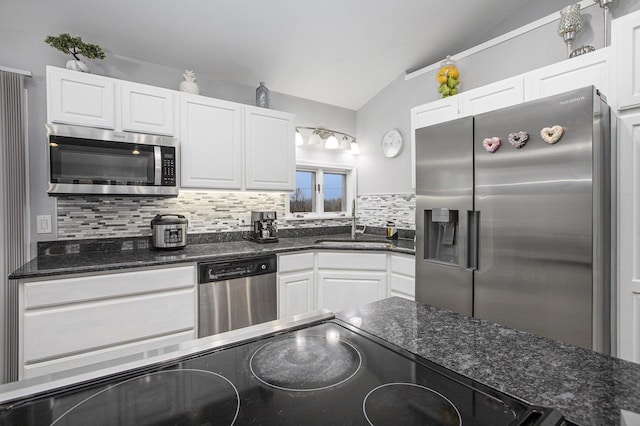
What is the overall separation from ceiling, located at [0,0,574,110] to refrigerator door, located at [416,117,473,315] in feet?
3.92

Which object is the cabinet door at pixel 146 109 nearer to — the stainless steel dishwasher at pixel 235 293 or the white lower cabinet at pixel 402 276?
the stainless steel dishwasher at pixel 235 293

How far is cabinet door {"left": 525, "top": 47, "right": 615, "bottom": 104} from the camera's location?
170cm

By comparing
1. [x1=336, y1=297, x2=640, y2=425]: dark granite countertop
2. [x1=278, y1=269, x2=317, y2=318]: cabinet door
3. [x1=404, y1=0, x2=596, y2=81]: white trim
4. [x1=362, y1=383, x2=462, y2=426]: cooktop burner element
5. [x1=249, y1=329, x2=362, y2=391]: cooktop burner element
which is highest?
[x1=404, y1=0, x2=596, y2=81]: white trim

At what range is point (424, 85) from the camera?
3.11 m

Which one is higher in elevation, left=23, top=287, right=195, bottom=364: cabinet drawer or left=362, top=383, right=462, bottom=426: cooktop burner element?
left=362, top=383, right=462, bottom=426: cooktop burner element

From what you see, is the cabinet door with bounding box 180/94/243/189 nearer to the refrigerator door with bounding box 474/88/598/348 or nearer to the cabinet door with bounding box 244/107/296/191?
the cabinet door with bounding box 244/107/296/191

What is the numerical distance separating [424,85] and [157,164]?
2.56 meters

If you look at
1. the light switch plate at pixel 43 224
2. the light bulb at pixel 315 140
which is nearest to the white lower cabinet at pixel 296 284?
the light bulb at pixel 315 140

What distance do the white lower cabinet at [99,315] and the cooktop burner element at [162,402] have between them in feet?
3.98

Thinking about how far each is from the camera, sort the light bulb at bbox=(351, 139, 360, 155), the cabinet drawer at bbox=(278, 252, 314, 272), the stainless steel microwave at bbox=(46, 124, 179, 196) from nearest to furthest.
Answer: the stainless steel microwave at bbox=(46, 124, 179, 196)
the cabinet drawer at bbox=(278, 252, 314, 272)
the light bulb at bbox=(351, 139, 360, 155)

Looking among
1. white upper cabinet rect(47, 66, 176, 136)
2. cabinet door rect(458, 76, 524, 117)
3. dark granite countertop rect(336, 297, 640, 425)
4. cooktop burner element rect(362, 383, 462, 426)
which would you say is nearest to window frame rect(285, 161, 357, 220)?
white upper cabinet rect(47, 66, 176, 136)

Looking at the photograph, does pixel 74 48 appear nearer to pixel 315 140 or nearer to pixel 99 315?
pixel 99 315

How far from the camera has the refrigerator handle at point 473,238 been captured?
1.84m

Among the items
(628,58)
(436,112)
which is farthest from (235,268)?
(628,58)
